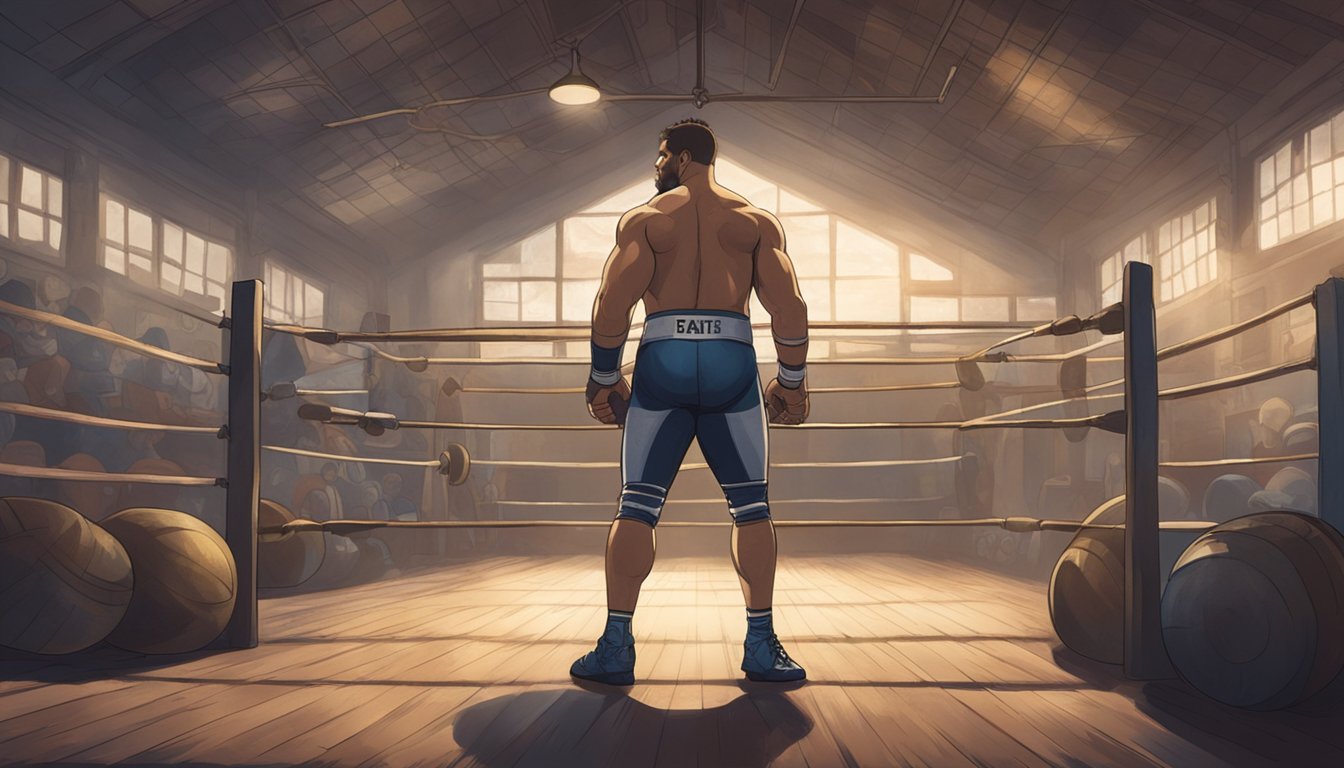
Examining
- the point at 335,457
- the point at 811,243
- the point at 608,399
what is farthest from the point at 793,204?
the point at 608,399

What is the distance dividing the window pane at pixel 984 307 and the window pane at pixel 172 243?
24.6 feet

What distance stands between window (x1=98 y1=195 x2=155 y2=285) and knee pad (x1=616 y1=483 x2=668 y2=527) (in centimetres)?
629

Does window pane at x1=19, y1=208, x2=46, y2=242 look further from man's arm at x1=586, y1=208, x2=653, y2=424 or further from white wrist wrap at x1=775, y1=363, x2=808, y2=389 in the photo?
white wrist wrap at x1=775, y1=363, x2=808, y2=389

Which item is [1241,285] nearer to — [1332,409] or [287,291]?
[1332,409]

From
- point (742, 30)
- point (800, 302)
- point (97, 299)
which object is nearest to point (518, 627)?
point (800, 302)

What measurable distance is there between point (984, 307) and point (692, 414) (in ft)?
27.6

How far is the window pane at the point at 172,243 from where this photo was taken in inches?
301

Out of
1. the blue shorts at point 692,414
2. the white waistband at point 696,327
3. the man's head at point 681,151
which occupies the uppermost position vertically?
the man's head at point 681,151

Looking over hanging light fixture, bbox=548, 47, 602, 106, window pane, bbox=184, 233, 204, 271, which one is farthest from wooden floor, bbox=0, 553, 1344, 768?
window pane, bbox=184, 233, 204, 271

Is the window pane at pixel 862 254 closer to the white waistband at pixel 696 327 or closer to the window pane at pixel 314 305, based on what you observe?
the window pane at pixel 314 305

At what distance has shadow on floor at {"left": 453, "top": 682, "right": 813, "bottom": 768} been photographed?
1528 millimetres

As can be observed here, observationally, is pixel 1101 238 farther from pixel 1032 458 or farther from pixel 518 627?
pixel 518 627

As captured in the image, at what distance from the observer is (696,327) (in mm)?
2166

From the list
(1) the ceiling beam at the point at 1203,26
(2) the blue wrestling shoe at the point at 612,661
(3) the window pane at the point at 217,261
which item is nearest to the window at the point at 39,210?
(3) the window pane at the point at 217,261
